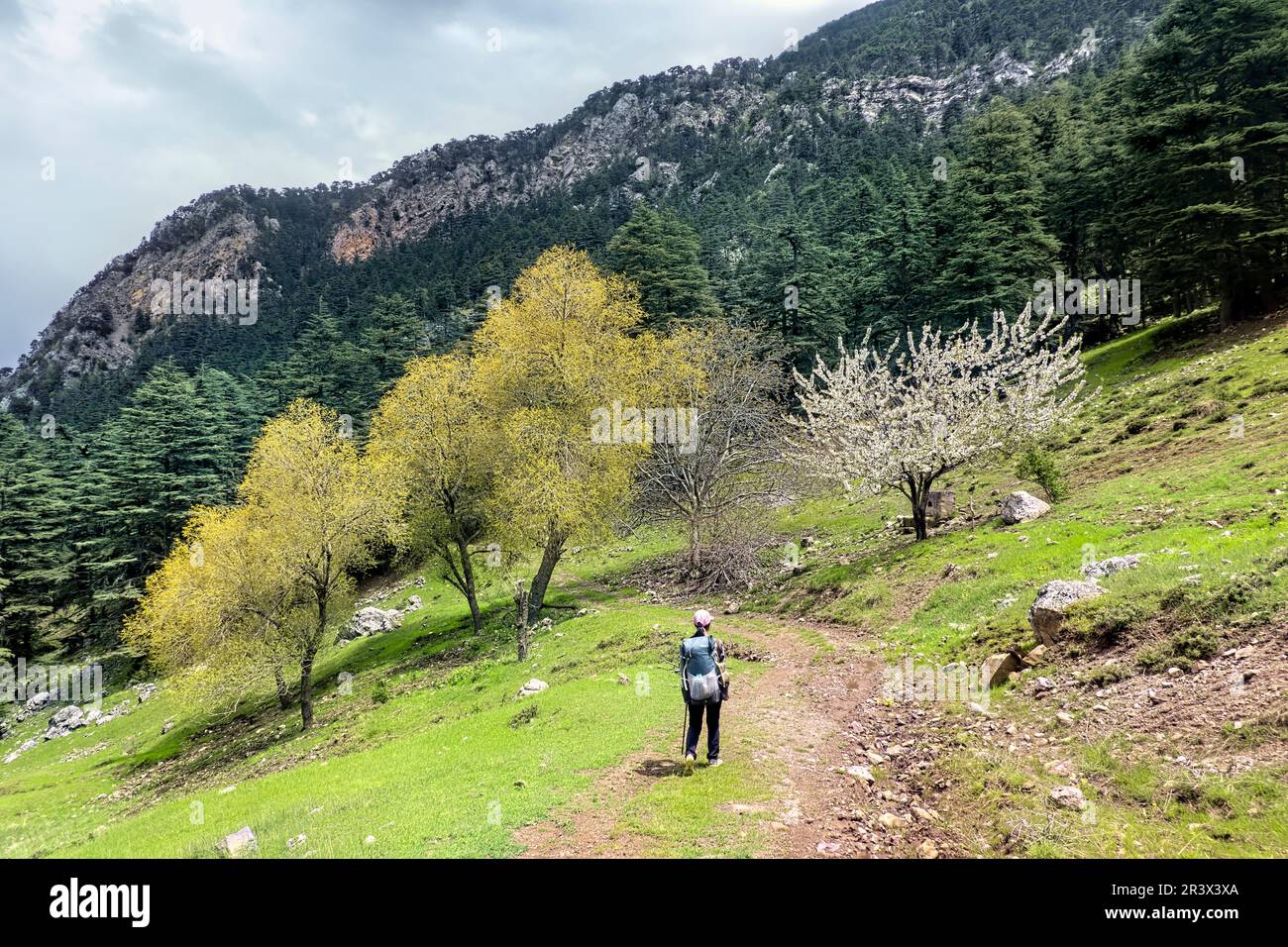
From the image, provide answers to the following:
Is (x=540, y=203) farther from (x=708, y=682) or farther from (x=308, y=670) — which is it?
(x=708, y=682)

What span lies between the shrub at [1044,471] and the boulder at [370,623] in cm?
3723

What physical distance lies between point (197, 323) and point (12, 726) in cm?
14773

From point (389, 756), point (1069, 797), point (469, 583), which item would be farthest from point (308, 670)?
point (1069, 797)

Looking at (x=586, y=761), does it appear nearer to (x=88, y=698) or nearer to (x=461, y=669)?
(x=461, y=669)

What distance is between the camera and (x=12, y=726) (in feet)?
138

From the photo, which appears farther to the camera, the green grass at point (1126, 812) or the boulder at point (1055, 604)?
the boulder at point (1055, 604)

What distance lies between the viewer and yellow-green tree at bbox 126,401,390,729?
26766 millimetres

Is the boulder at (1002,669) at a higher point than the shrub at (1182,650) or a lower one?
lower

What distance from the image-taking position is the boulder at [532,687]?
18.9 m

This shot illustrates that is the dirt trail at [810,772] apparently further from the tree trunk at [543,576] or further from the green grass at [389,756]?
the tree trunk at [543,576]

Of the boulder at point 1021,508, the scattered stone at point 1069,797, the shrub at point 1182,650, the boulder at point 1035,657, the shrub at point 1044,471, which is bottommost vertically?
the scattered stone at point 1069,797

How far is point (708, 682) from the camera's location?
9.79m

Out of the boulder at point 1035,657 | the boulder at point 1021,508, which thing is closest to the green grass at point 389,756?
the boulder at point 1035,657
